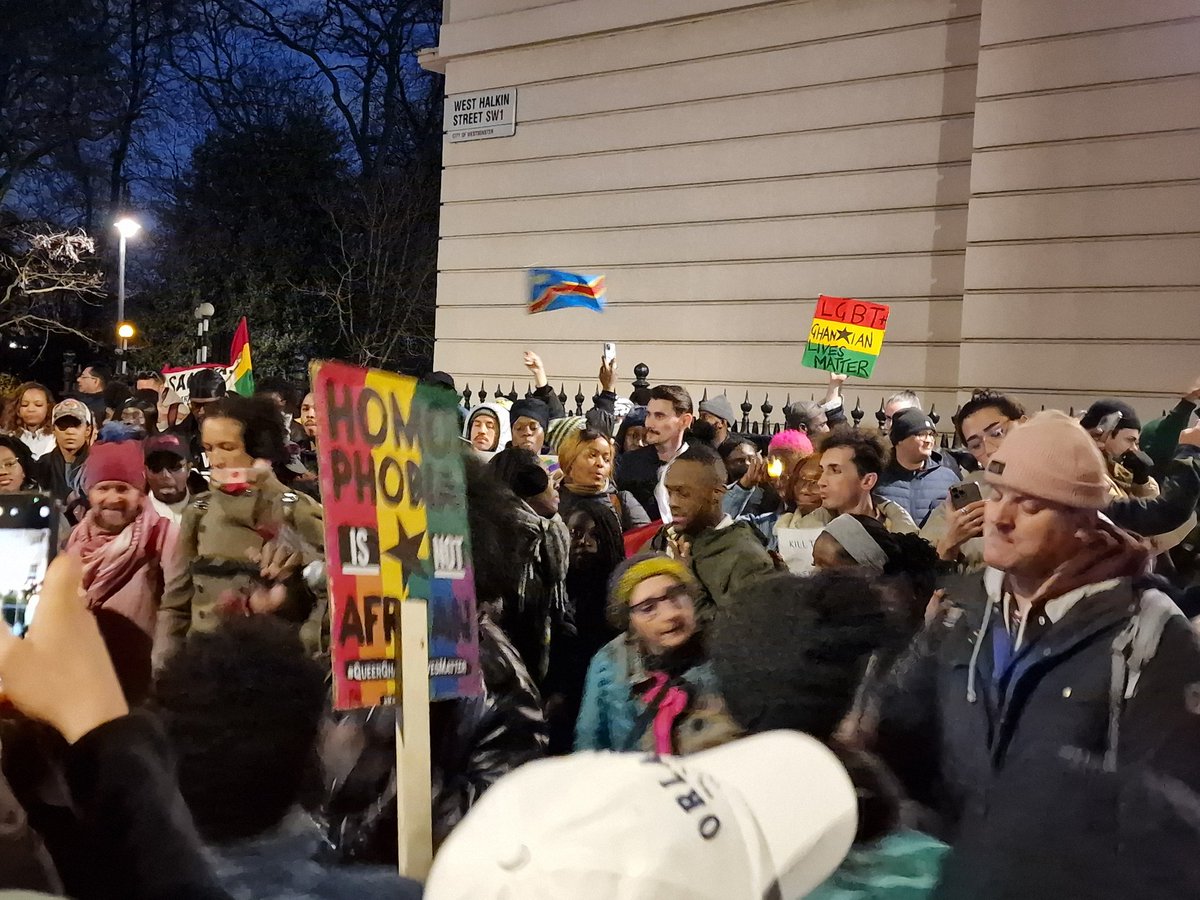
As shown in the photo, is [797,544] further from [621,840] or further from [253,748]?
[621,840]

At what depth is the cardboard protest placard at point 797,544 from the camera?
3.63m

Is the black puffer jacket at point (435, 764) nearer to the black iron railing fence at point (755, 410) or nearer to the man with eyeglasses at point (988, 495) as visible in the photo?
the man with eyeglasses at point (988, 495)

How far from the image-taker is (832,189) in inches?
511

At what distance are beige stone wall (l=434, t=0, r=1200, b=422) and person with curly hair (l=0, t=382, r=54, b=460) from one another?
783cm

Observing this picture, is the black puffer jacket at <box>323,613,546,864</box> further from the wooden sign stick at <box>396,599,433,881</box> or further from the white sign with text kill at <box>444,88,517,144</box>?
the white sign with text kill at <box>444,88,517,144</box>

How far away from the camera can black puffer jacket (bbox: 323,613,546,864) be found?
2906mm

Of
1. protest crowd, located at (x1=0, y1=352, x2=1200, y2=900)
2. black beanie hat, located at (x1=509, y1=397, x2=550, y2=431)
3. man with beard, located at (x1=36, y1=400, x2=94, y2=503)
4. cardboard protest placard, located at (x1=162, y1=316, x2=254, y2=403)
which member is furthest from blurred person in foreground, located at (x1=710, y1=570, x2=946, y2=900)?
cardboard protest placard, located at (x1=162, y1=316, x2=254, y2=403)

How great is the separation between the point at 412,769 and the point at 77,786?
61cm

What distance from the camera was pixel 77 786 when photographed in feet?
6.37

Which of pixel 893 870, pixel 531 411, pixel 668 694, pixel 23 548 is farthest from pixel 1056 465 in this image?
pixel 531 411

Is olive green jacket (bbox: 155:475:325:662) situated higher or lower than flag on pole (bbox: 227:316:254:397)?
lower

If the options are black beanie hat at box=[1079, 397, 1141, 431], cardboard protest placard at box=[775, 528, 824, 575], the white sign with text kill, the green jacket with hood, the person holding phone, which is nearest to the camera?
the green jacket with hood

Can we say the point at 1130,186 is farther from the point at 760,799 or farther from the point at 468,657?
the point at 760,799

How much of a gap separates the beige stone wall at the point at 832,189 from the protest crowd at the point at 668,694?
24.3ft
